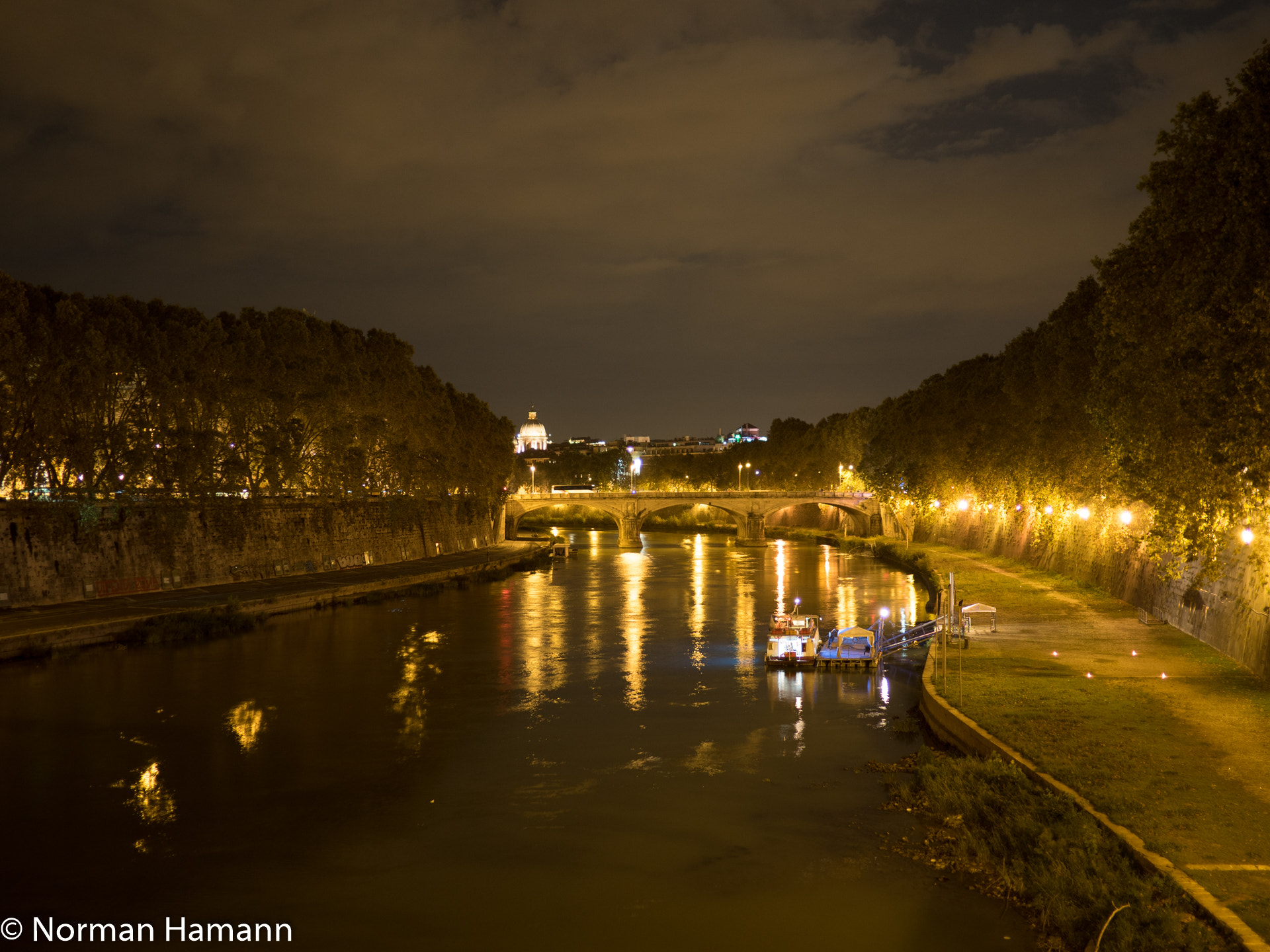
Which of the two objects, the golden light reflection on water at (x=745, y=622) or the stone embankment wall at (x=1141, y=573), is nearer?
the stone embankment wall at (x=1141, y=573)

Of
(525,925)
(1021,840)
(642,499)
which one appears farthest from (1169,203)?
(642,499)

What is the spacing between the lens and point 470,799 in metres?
15.9

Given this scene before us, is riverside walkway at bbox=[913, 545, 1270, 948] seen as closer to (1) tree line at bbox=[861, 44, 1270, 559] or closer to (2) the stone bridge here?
(1) tree line at bbox=[861, 44, 1270, 559]

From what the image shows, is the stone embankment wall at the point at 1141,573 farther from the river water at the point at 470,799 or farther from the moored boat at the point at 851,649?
the moored boat at the point at 851,649

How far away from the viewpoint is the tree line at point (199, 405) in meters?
32.3

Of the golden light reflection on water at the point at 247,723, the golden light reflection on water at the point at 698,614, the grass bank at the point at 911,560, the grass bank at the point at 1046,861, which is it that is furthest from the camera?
the grass bank at the point at 911,560

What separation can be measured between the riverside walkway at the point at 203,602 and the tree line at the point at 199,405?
3.95 m

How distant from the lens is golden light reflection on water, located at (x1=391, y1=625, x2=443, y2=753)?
20172 mm

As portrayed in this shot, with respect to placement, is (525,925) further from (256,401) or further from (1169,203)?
(256,401)

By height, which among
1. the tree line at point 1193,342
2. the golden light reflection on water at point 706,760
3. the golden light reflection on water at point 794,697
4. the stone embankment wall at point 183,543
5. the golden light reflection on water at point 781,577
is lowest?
the golden light reflection on water at point 781,577

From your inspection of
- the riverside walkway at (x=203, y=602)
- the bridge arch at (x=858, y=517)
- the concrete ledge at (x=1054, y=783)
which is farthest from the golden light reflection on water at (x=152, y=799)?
the bridge arch at (x=858, y=517)

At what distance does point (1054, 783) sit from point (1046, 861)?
1.82 metres

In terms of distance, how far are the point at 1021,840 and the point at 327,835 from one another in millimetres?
9164

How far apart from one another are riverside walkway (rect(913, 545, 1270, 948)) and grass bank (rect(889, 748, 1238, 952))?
16.1 inches
